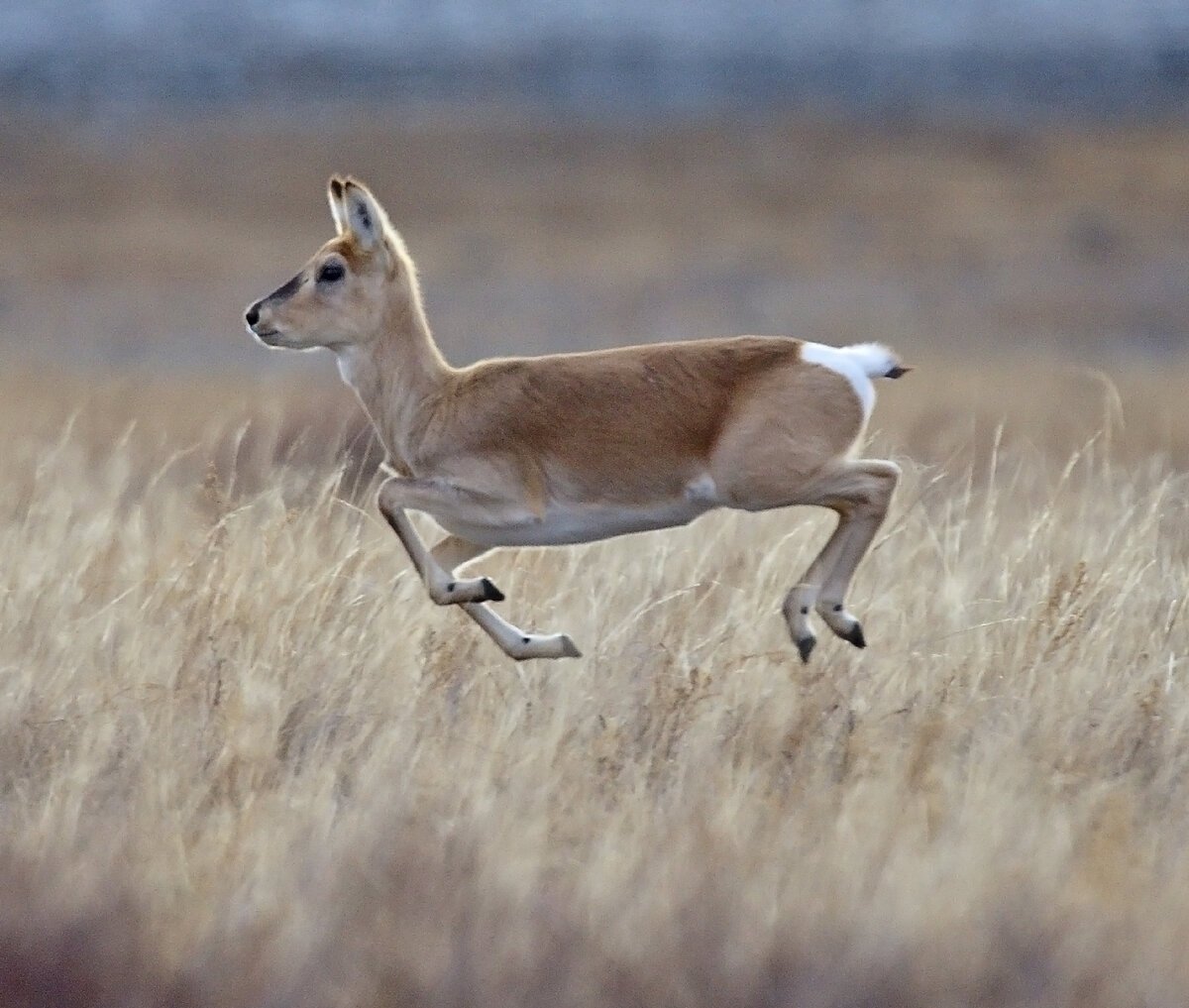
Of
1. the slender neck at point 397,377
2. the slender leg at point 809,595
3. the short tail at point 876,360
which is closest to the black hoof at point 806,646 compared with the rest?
the slender leg at point 809,595

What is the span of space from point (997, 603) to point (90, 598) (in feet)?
10.3

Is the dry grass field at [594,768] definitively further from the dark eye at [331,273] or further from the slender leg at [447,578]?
the dark eye at [331,273]

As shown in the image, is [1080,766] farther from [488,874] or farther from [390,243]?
[390,243]

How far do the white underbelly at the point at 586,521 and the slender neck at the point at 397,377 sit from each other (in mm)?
371

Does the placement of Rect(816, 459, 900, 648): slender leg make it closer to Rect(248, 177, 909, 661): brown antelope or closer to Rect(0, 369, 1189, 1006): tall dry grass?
Rect(248, 177, 909, 661): brown antelope

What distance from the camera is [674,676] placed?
6.93m

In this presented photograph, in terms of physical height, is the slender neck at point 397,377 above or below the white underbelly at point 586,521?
above

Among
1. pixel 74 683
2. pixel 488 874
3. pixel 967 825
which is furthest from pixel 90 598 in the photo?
pixel 967 825

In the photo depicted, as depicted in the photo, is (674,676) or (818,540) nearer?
(674,676)

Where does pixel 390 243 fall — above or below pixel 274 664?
above

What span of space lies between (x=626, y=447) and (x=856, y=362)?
2.57ft

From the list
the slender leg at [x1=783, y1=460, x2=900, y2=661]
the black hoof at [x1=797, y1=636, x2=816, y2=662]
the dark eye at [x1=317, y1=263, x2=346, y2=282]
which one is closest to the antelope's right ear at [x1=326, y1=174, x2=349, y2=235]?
the dark eye at [x1=317, y1=263, x2=346, y2=282]

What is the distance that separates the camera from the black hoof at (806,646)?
6.96m

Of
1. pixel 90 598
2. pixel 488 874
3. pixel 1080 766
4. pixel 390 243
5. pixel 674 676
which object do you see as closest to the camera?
pixel 488 874
